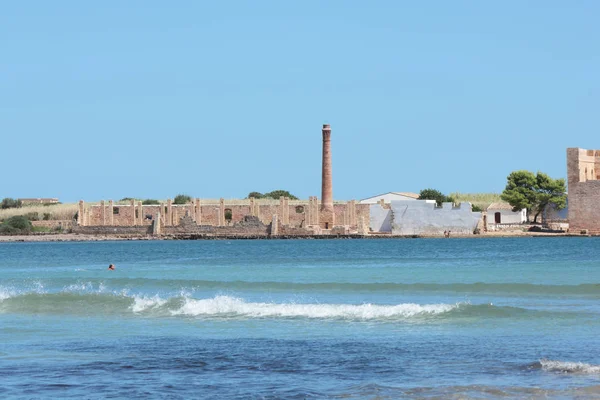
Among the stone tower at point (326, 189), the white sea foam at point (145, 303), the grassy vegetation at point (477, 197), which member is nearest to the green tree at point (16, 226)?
the stone tower at point (326, 189)

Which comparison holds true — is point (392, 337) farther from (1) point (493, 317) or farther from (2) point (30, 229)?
(2) point (30, 229)

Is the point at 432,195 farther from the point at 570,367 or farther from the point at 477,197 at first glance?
the point at 570,367

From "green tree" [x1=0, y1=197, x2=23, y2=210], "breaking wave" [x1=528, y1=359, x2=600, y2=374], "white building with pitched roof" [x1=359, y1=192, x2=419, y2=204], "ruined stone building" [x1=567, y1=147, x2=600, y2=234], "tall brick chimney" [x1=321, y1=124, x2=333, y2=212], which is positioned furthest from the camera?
"green tree" [x1=0, y1=197, x2=23, y2=210]

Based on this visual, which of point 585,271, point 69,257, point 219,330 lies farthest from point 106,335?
point 69,257

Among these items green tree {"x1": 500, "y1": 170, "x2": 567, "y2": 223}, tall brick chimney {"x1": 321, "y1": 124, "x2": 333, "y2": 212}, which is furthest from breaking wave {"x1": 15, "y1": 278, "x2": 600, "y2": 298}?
green tree {"x1": 500, "y1": 170, "x2": 567, "y2": 223}

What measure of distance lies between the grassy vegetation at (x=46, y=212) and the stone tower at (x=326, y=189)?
25.9m

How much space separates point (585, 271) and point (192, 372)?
16.8 meters

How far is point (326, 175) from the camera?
202 ft

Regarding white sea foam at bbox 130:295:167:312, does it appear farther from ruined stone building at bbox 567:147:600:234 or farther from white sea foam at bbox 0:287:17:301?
ruined stone building at bbox 567:147:600:234

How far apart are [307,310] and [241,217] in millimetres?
53561

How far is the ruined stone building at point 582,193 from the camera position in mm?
52938

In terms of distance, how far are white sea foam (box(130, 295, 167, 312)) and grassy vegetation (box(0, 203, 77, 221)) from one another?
6310cm

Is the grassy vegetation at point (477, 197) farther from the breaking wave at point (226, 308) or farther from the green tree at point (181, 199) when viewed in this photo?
the breaking wave at point (226, 308)

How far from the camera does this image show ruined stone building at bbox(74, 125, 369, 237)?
6345 cm
